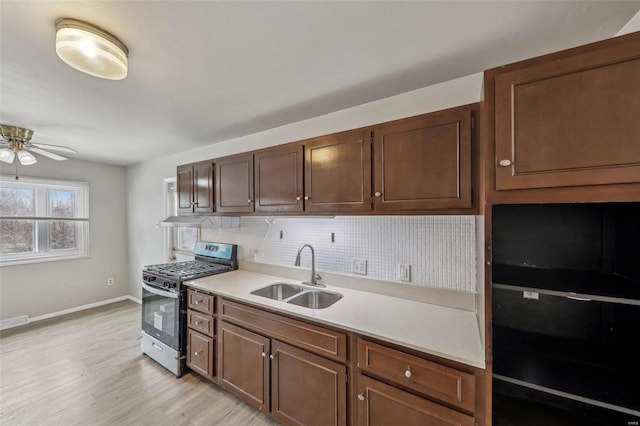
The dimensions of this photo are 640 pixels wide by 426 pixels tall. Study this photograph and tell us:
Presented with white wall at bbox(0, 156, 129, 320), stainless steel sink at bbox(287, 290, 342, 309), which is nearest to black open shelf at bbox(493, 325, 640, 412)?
stainless steel sink at bbox(287, 290, 342, 309)

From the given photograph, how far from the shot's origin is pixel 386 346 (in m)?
1.31

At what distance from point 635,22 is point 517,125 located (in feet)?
2.66

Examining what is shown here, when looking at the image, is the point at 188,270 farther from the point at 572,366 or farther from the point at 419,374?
the point at 572,366

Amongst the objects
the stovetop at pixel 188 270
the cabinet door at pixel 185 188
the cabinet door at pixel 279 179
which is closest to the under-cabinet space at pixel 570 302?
the cabinet door at pixel 279 179

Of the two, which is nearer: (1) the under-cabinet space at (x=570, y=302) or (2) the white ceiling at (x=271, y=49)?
(1) the under-cabinet space at (x=570, y=302)

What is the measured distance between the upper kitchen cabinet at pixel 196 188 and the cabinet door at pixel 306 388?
167cm

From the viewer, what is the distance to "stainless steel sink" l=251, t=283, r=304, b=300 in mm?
2246

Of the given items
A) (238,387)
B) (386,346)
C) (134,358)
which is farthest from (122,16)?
(134,358)

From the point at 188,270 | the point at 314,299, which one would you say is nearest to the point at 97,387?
the point at 188,270

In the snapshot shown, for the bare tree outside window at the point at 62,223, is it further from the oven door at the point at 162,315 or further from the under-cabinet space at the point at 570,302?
the under-cabinet space at the point at 570,302

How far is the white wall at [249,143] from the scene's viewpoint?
1.69m

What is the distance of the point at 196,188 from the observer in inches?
109

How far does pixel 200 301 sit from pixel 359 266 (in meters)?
1.44

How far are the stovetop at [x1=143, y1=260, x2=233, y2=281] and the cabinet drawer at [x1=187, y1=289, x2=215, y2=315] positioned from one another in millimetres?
183
